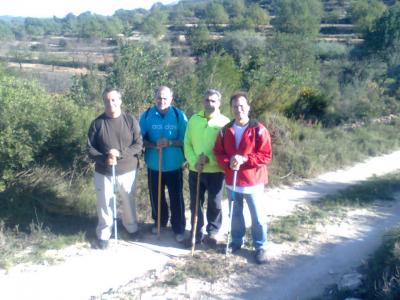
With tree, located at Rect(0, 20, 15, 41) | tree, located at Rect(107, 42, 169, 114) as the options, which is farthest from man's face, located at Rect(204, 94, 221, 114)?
tree, located at Rect(0, 20, 15, 41)

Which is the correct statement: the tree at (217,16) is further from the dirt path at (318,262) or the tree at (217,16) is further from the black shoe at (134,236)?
the black shoe at (134,236)

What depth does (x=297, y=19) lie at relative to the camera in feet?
138

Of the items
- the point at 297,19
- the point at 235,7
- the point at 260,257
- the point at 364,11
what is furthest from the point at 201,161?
the point at 235,7

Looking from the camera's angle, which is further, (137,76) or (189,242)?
(137,76)

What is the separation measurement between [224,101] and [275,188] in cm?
261

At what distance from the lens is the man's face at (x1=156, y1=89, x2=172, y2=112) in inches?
237

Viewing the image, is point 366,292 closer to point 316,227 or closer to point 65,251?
point 316,227

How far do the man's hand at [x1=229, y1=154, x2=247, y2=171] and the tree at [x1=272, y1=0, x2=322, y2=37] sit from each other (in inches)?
1402

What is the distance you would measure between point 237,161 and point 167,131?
3.46 ft

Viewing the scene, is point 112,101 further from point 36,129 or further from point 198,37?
point 198,37

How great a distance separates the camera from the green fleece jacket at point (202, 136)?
5.85 metres

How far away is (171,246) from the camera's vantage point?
6.30 metres

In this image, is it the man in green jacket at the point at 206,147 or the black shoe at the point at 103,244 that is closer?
the man in green jacket at the point at 206,147

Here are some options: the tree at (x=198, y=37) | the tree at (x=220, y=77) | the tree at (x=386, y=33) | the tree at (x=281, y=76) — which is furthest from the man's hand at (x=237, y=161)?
→ the tree at (x=198, y=37)
